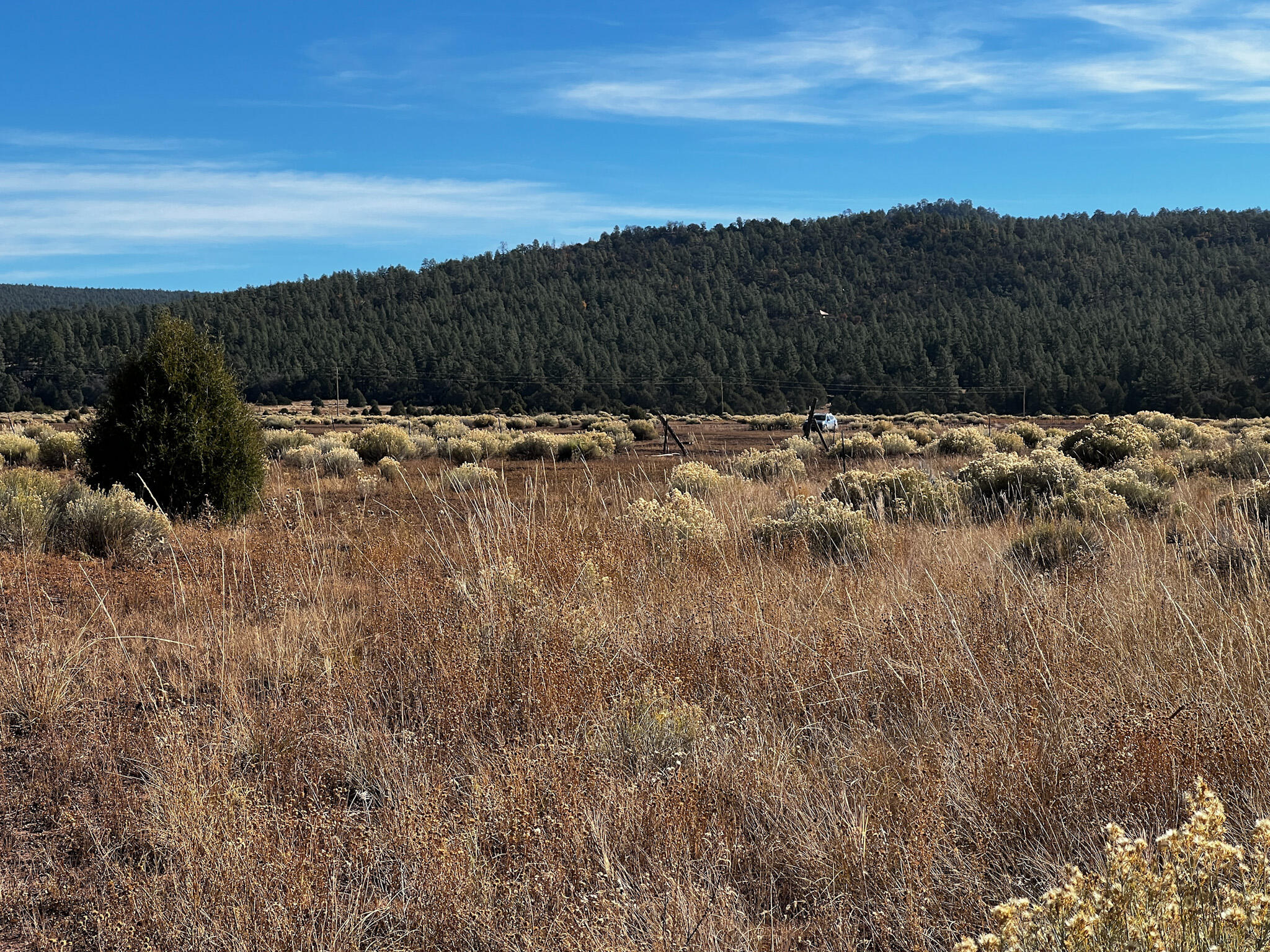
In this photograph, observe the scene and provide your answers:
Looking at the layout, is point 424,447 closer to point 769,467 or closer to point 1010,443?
point 769,467

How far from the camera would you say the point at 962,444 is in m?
23.0

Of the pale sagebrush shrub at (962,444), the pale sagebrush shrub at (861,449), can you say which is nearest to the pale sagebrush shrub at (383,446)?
the pale sagebrush shrub at (861,449)

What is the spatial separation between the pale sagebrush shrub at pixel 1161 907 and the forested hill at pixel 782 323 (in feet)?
188

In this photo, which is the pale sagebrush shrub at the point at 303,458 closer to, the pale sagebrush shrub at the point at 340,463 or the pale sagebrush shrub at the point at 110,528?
the pale sagebrush shrub at the point at 340,463

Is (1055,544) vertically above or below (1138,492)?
below

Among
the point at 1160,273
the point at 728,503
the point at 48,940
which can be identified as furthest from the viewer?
the point at 1160,273

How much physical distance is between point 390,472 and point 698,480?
784cm

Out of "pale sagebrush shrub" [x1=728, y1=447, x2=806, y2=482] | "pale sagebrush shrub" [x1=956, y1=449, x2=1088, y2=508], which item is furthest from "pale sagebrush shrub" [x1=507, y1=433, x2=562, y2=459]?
"pale sagebrush shrub" [x1=956, y1=449, x2=1088, y2=508]

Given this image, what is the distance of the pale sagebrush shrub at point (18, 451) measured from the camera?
18578 millimetres

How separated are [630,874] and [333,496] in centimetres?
1250

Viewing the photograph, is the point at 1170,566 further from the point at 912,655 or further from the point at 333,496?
the point at 333,496

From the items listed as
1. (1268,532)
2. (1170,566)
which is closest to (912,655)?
(1170,566)

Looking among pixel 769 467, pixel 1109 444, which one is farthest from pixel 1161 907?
pixel 1109 444

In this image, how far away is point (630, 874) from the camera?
2822 millimetres
